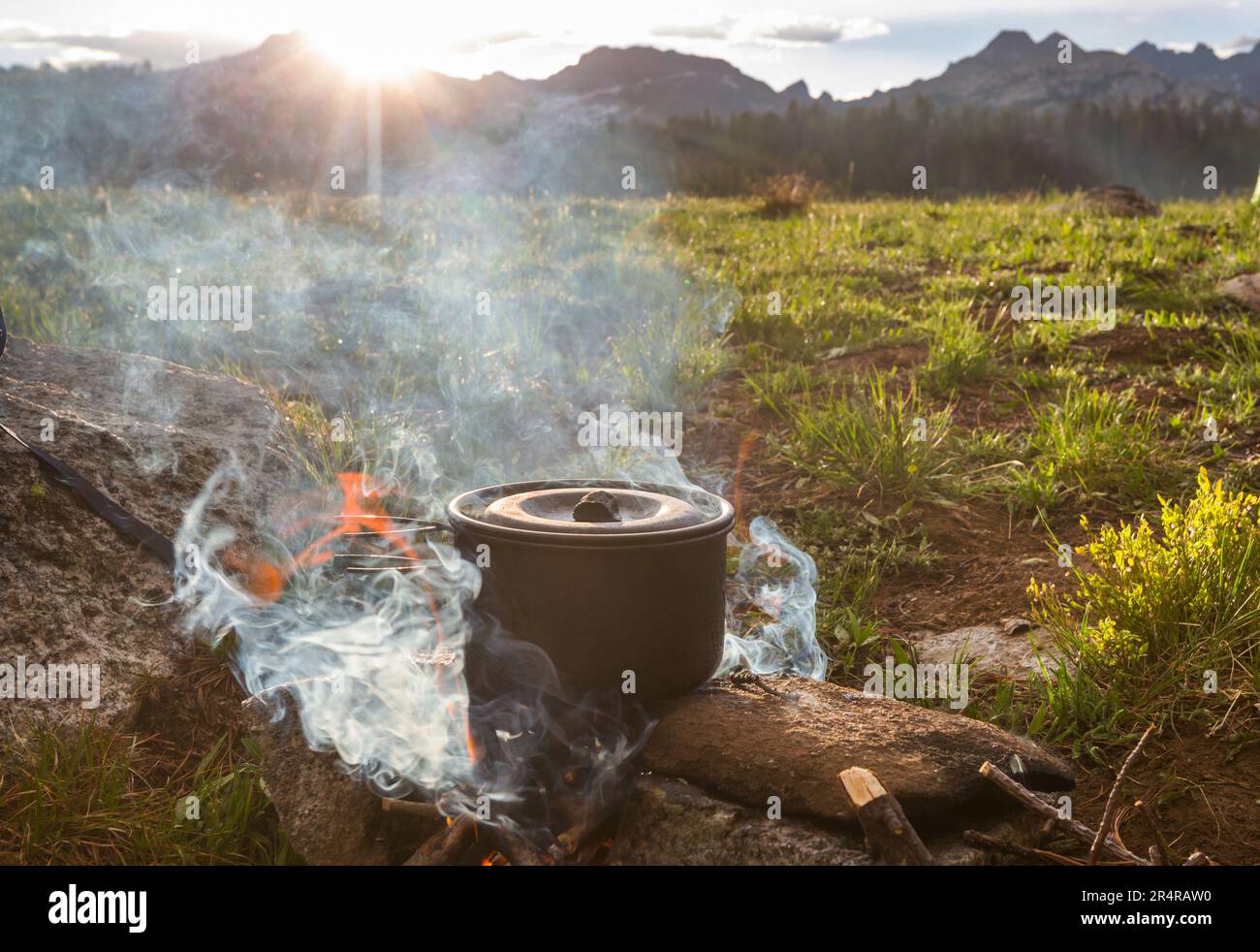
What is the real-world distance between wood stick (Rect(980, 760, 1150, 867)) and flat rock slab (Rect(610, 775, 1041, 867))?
0.34 feet

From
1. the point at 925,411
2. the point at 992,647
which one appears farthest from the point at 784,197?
the point at 992,647

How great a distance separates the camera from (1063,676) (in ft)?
9.77

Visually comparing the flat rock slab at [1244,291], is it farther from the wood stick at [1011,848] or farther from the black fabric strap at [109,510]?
the black fabric strap at [109,510]

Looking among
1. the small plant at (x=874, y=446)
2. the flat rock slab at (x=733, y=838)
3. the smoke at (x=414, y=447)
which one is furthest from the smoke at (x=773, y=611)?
the flat rock slab at (x=733, y=838)

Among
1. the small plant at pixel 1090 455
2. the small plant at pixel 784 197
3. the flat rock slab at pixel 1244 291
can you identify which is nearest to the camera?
the small plant at pixel 1090 455

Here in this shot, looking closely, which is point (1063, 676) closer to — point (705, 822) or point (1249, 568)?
point (1249, 568)

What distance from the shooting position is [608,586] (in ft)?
8.38

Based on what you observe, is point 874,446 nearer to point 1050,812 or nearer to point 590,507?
point 590,507

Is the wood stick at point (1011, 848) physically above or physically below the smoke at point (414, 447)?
below

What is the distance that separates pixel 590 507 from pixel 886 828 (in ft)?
3.70

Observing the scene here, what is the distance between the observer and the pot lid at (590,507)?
2.58 meters

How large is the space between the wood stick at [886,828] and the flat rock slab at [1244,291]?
20.5ft

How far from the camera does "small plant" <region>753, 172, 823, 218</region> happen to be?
521 inches
